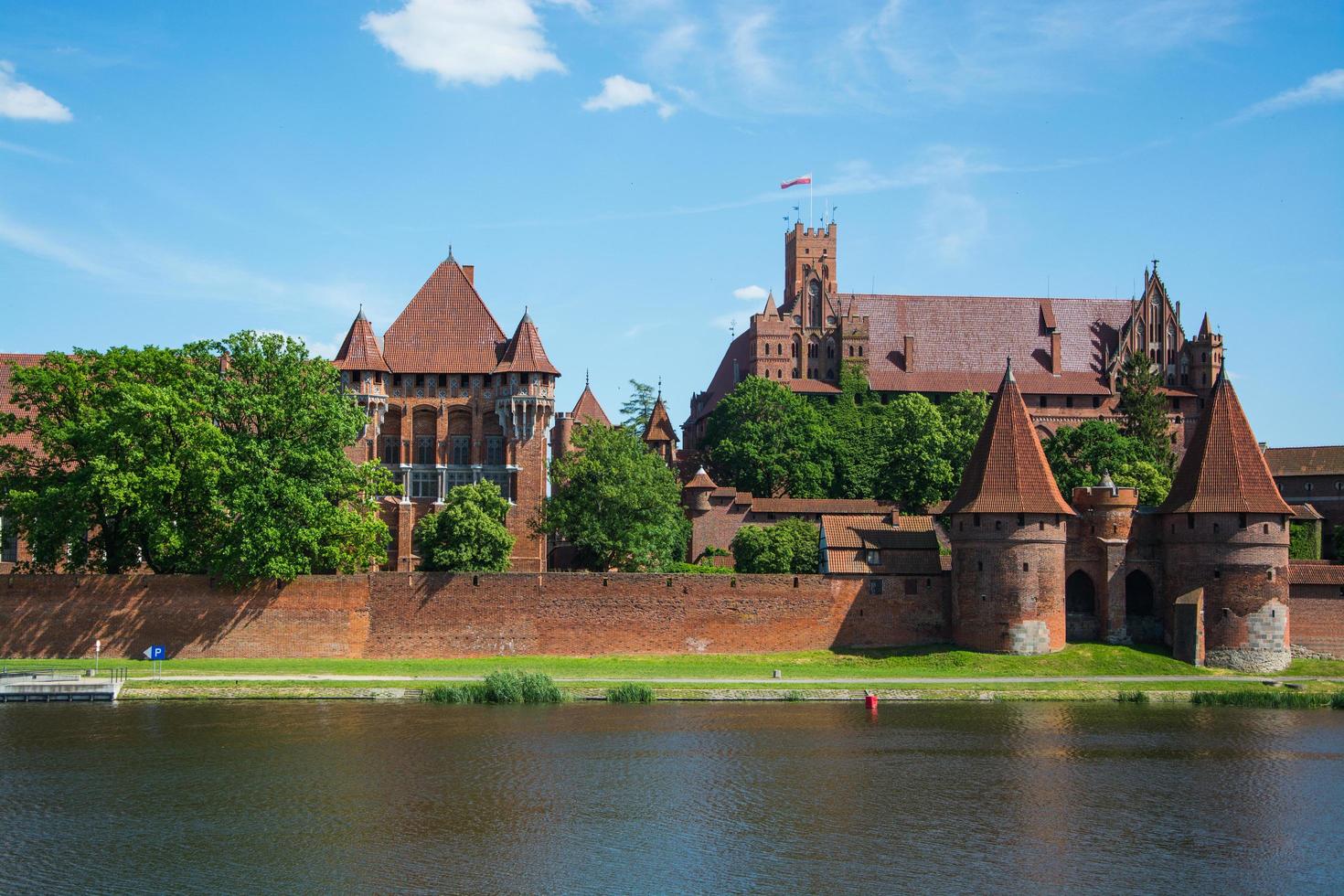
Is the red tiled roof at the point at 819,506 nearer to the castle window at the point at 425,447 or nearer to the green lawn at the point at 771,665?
the castle window at the point at 425,447

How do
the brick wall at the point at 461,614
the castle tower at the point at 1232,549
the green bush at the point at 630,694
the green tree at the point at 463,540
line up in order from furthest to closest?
1. the green tree at the point at 463,540
2. the castle tower at the point at 1232,549
3. the brick wall at the point at 461,614
4. the green bush at the point at 630,694

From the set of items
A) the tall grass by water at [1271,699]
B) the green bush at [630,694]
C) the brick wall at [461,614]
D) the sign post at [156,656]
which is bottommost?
the tall grass by water at [1271,699]

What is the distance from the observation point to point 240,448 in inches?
1921

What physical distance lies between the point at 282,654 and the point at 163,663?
12.5ft

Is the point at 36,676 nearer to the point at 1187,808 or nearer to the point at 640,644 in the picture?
the point at 640,644

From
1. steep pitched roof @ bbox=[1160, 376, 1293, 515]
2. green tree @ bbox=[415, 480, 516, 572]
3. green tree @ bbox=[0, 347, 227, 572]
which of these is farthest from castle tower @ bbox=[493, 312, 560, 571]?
steep pitched roof @ bbox=[1160, 376, 1293, 515]

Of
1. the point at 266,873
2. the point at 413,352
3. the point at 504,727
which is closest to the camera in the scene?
the point at 266,873

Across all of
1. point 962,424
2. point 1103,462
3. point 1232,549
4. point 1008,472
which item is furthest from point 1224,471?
point 962,424

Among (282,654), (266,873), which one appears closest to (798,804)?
(266,873)

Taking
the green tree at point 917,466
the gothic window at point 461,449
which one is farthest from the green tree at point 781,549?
the gothic window at point 461,449

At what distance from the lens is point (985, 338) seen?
9206cm

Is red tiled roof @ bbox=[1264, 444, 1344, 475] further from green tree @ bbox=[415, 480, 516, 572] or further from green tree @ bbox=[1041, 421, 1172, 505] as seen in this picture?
green tree @ bbox=[415, 480, 516, 572]

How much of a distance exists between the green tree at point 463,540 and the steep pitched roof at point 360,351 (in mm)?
10112

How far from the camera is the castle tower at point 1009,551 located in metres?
49.6
